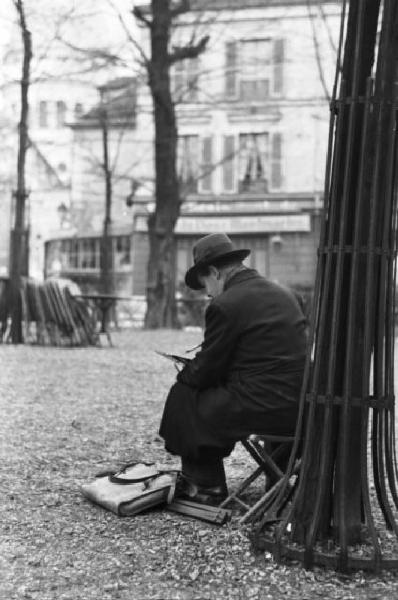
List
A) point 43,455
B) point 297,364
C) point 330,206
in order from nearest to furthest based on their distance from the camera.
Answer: point 330,206 < point 297,364 < point 43,455

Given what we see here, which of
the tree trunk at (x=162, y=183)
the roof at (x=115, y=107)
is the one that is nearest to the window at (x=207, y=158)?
the roof at (x=115, y=107)

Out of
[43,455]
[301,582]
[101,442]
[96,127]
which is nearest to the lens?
[301,582]

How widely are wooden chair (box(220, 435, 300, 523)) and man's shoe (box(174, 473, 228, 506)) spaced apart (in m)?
0.05

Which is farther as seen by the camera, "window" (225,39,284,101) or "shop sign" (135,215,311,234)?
"window" (225,39,284,101)

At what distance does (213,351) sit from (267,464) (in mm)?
602

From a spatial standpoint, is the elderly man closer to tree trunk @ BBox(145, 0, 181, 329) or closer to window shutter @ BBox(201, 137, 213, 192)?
tree trunk @ BBox(145, 0, 181, 329)

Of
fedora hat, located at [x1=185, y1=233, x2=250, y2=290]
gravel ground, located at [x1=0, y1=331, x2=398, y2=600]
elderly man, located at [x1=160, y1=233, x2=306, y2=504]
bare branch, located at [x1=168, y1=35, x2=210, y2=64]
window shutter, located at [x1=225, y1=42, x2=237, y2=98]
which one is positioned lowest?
gravel ground, located at [x1=0, y1=331, x2=398, y2=600]

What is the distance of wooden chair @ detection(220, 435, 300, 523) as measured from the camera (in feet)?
13.0

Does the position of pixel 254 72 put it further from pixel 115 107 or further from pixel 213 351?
pixel 213 351

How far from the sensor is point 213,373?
4.11m

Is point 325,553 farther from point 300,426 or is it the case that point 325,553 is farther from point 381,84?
point 381,84

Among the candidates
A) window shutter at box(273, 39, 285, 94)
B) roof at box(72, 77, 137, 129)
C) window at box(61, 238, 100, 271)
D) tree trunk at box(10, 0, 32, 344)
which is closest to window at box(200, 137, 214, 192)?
roof at box(72, 77, 137, 129)

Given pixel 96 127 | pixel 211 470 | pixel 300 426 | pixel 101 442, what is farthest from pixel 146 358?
pixel 96 127

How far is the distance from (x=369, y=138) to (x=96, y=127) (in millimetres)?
33633
